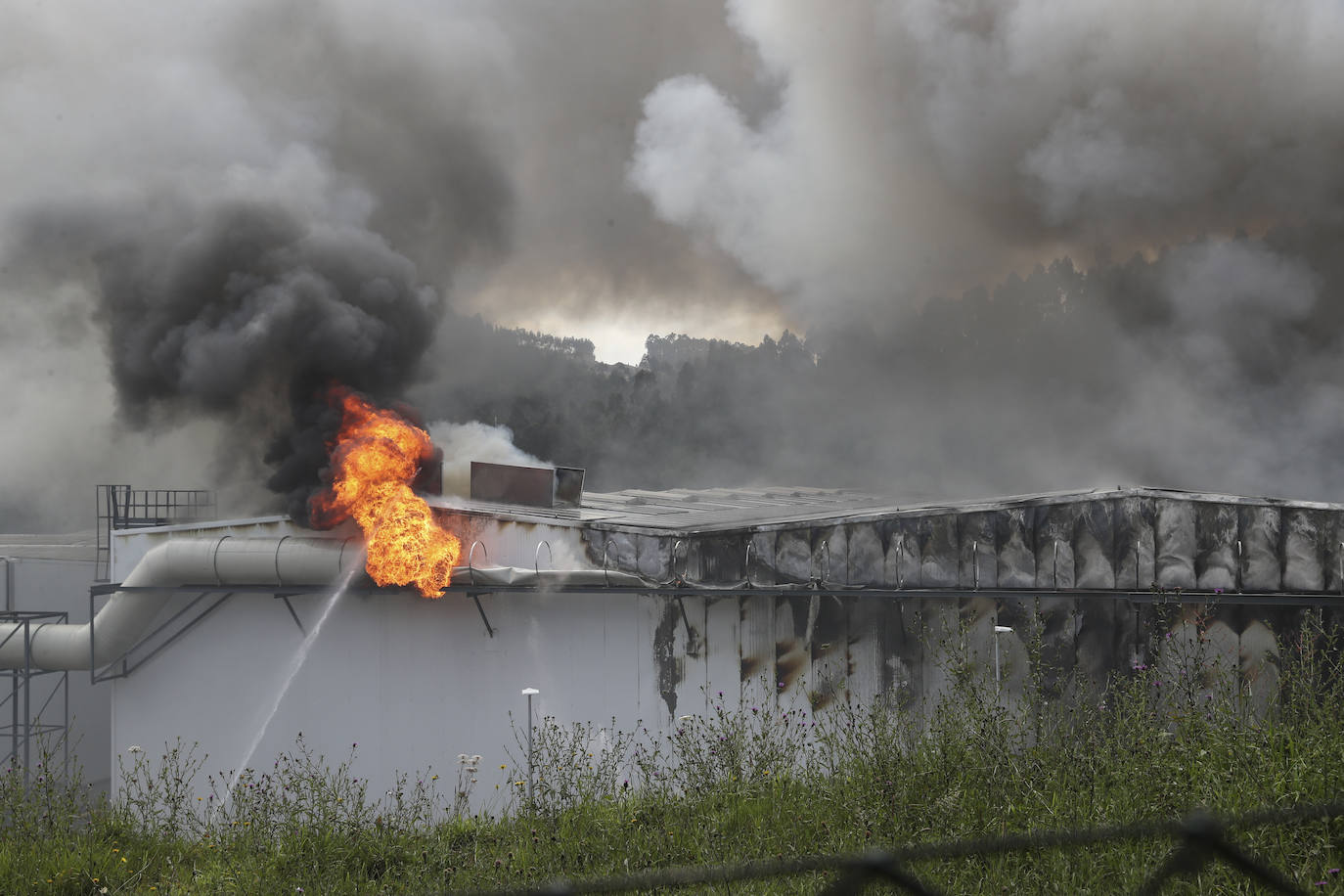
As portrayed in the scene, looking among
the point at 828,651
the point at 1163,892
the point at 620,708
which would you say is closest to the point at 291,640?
the point at 620,708

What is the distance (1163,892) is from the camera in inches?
181

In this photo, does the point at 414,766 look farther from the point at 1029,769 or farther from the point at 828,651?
the point at 1029,769

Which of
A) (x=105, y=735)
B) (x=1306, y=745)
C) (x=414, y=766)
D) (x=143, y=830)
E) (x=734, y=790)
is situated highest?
(x=1306, y=745)

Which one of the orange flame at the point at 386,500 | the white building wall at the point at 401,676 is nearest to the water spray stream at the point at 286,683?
the white building wall at the point at 401,676

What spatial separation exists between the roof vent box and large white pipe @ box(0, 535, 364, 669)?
10.4ft

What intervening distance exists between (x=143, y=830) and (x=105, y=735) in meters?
14.0

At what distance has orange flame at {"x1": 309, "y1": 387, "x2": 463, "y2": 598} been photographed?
11.8m

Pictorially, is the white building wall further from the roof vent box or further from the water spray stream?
the roof vent box

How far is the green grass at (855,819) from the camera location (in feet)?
16.4

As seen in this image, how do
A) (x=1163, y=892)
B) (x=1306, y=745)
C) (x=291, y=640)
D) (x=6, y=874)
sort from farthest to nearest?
1. (x=291, y=640)
2. (x=6, y=874)
3. (x=1306, y=745)
4. (x=1163, y=892)

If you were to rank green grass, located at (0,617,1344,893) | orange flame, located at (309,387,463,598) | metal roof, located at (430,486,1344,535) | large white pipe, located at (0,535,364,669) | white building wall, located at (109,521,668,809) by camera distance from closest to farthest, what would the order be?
green grass, located at (0,617,1344,893) < metal roof, located at (430,486,1344,535) < white building wall, located at (109,521,668,809) < orange flame, located at (309,387,463,598) < large white pipe, located at (0,535,364,669)

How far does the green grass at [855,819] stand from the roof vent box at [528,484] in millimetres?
6933

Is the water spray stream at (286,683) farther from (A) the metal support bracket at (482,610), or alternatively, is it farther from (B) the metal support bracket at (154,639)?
(A) the metal support bracket at (482,610)

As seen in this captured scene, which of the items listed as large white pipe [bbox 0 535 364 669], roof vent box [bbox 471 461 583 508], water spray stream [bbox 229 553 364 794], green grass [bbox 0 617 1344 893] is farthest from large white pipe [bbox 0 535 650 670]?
green grass [bbox 0 617 1344 893]
